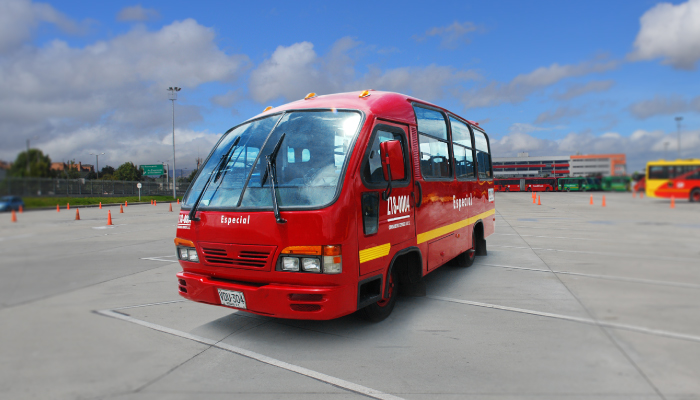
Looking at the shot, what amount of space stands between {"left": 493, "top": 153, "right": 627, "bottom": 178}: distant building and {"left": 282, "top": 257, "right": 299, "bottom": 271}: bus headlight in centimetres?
187

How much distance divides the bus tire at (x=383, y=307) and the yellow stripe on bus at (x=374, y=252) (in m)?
0.43

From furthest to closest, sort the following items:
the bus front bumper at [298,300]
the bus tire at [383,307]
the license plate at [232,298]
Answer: the bus tire at [383,307] → the license plate at [232,298] → the bus front bumper at [298,300]

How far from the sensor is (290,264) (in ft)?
11.9

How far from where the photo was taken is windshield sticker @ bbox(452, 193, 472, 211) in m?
6.52

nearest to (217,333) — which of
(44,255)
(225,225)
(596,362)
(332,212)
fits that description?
(225,225)

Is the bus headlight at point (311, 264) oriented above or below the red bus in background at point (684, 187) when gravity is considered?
below

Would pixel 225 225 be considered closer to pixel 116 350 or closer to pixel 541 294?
pixel 116 350

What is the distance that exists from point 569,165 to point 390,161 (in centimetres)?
198

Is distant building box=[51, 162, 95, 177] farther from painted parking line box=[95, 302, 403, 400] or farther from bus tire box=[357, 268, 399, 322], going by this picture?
bus tire box=[357, 268, 399, 322]

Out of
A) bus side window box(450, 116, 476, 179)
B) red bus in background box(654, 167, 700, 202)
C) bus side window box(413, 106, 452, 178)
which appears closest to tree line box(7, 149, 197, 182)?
red bus in background box(654, 167, 700, 202)

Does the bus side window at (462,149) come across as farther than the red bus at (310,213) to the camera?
Yes

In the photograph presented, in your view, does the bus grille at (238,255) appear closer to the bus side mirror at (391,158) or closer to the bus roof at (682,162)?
the bus side mirror at (391,158)

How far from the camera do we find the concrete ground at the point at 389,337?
1.68 metres

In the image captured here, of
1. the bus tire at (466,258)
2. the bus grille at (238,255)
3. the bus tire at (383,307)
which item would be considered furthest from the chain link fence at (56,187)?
the bus tire at (466,258)
